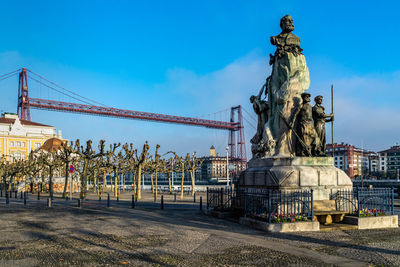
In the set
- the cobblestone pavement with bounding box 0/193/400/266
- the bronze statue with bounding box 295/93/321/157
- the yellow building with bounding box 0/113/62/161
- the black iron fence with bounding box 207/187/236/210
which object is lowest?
the cobblestone pavement with bounding box 0/193/400/266

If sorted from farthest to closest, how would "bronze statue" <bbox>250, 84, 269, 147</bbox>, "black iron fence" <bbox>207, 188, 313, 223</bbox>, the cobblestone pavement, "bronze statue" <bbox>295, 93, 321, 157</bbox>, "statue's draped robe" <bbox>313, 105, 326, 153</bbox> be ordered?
"bronze statue" <bbox>250, 84, 269, 147</bbox> → "statue's draped robe" <bbox>313, 105, 326, 153</bbox> → "bronze statue" <bbox>295, 93, 321, 157</bbox> → "black iron fence" <bbox>207, 188, 313, 223</bbox> → the cobblestone pavement

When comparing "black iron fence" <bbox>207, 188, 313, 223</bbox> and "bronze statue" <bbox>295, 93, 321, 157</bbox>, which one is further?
"bronze statue" <bbox>295, 93, 321, 157</bbox>

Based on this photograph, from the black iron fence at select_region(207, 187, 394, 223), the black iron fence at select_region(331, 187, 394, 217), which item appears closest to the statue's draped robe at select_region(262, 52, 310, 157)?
the black iron fence at select_region(207, 187, 394, 223)

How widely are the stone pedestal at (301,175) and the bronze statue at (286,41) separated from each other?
4.74 m

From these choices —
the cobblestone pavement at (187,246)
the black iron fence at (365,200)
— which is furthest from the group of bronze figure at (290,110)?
the cobblestone pavement at (187,246)

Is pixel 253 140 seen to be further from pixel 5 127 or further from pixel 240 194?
pixel 5 127

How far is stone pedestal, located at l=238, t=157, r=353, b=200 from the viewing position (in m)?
13.1

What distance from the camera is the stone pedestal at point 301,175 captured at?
1307cm

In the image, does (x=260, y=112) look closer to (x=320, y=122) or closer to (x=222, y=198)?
(x=320, y=122)

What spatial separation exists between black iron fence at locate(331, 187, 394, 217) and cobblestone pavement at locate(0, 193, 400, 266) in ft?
4.37

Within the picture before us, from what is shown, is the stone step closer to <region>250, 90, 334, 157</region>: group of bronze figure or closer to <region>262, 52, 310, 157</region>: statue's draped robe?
<region>250, 90, 334, 157</region>: group of bronze figure

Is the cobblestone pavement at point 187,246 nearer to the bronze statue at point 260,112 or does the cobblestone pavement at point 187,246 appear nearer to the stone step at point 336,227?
the stone step at point 336,227

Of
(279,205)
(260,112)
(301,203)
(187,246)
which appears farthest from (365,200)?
(187,246)

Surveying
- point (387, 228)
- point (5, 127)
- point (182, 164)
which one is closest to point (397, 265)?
point (387, 228)
